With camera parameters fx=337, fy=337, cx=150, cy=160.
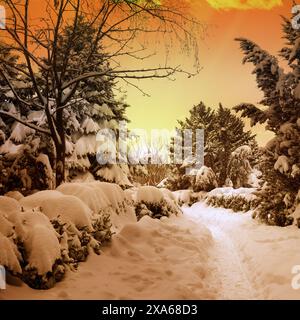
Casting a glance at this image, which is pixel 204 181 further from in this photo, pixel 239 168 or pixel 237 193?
pixel 237 193

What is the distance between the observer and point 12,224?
16.4ft

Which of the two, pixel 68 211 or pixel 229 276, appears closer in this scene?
pixel 68 211

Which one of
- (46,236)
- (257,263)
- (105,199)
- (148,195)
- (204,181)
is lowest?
(257,263)

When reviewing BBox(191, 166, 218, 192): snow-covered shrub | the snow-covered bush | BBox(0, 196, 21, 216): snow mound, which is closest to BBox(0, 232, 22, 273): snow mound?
the snow-covered bush

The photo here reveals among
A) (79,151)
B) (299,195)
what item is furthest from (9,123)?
(299,195)

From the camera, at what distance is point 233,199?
20.8 meters

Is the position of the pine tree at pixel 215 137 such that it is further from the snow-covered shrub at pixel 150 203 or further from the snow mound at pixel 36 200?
the snow mound at pixel 36 200

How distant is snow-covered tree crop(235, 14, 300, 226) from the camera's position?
10391mm

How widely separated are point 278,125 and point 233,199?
1031cm

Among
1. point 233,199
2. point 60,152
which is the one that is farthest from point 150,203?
point 233,199
